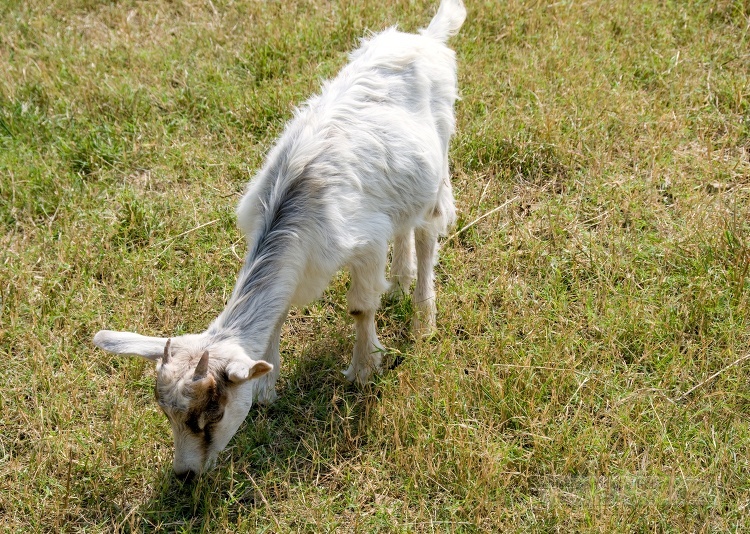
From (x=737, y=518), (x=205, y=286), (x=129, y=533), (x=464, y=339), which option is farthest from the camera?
(x=205, y=286)

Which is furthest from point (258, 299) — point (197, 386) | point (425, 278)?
point (425, 278)

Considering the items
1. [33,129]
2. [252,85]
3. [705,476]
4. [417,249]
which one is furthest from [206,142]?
[705,476]

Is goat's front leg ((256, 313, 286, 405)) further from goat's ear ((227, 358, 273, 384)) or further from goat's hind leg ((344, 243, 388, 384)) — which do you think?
goat's ear ((227, 358, 273, 384))

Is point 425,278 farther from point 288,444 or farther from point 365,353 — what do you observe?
point 288,444

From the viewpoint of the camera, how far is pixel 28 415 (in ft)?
15.4

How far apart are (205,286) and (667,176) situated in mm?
3336

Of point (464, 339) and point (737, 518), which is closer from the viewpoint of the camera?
point (737, 518)

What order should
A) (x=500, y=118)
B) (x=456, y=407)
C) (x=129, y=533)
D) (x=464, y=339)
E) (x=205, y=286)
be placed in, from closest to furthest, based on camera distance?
1. (x=129, y=533)
2. (x=456, y=407)
3. (x=464, y=339)
4. (x=205, y=286)
5. (x=500, y=118)

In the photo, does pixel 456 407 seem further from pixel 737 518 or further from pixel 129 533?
pixel 129 533

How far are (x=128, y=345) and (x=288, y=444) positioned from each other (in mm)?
1154

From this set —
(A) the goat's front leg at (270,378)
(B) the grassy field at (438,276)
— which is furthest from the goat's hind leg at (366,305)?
(A) the goat's front leg at (270,378)

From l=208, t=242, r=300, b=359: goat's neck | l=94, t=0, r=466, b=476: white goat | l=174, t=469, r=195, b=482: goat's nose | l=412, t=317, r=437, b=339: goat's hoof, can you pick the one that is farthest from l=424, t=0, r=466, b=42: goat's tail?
l=174, t=469, r=195, b=482: goat's nose

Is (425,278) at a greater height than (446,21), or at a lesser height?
lesser

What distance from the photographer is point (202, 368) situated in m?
3.67
